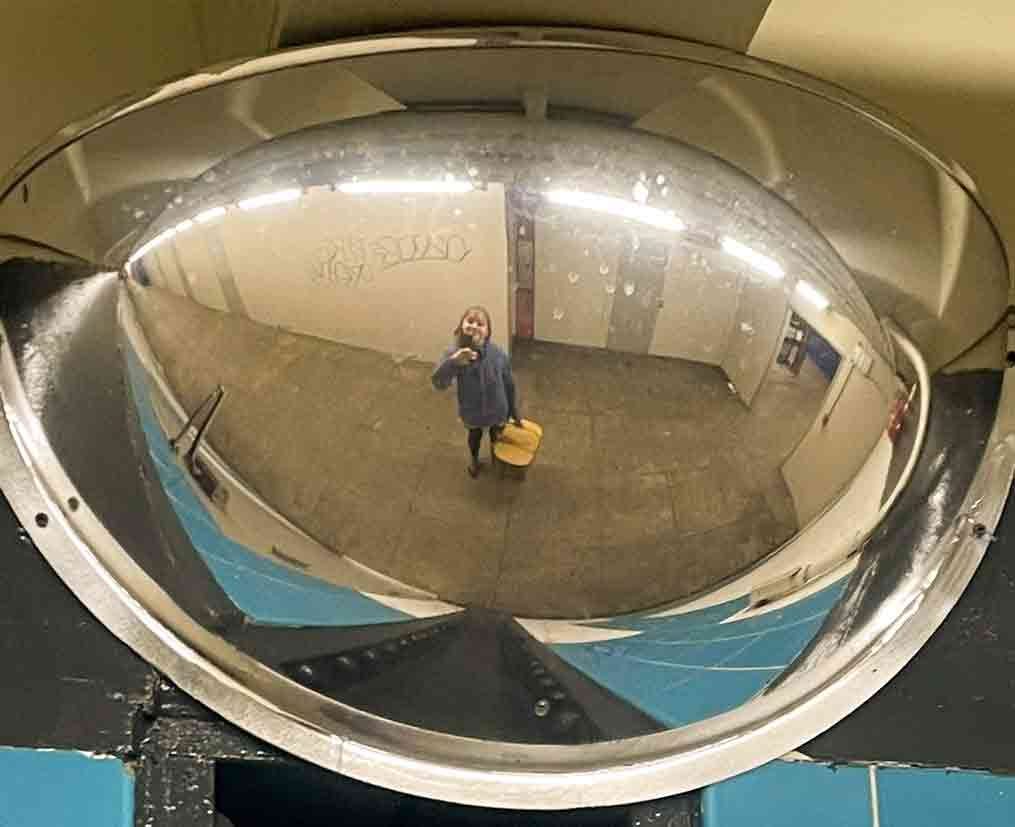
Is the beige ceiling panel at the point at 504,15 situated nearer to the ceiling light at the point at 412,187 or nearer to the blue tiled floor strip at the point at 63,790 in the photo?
the ceiling light at the point at 412,187

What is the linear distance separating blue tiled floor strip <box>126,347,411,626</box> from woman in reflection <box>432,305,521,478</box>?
0.32 ft

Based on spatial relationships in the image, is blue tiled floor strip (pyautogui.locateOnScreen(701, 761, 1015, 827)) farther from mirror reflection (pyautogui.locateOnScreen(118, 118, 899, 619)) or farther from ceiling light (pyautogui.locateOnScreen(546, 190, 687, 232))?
ceiling light (pyautogui.locateOnScreen(546, 190, 687, 232))

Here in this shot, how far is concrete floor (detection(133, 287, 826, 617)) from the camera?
2.25 ft

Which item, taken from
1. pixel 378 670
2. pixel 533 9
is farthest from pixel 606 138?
pixel 378 670

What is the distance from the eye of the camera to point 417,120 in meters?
0.69

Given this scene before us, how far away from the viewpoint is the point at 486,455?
27.1 inches

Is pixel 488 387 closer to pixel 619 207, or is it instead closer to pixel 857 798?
pixel 619 207

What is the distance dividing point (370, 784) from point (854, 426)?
0.31 metres

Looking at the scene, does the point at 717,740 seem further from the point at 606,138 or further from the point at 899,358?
the point at 606,138

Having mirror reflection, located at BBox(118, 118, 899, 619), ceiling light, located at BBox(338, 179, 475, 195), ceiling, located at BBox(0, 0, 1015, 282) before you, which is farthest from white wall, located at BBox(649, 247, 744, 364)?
ceiling, located at BBox(0, 0, 1015, 282)

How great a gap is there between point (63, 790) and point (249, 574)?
0.46 ft

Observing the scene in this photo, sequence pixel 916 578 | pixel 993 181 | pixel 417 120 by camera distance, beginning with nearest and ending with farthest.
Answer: pixel 417 120, pixel 916 578, pixel 993 181

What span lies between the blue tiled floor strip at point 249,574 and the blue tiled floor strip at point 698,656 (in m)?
0.11

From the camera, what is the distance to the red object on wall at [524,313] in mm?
676
